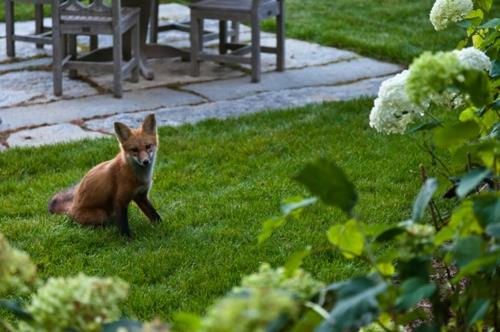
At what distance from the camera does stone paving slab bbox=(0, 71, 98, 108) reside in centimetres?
674

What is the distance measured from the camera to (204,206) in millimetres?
4695

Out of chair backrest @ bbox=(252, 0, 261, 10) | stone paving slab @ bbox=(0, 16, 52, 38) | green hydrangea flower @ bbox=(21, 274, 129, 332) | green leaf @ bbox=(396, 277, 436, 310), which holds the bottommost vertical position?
stone paving slab @ bbox=(0, 16, 52, 38)

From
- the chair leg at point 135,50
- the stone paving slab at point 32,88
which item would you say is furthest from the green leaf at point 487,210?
the chair leg at point 135,50

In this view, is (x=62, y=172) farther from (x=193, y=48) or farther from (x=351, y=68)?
(x=351, y=68)

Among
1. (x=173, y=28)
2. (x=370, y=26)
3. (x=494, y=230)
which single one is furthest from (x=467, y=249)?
(x=370, y=26)

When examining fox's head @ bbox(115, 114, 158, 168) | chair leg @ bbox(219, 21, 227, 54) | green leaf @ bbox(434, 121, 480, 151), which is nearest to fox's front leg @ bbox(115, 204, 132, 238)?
fox's head @ bbox(115, 114, 158, 168)

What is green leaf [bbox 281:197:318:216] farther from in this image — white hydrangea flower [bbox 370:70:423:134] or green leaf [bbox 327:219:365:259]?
white hydrangea flower [bbox 370:70:423:134]

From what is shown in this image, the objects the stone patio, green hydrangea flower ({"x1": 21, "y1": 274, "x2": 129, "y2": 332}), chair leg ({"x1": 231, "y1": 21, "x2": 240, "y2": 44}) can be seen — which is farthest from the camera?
chair leg ({"x1": 231, "y1": 21, "x2": 240, "y2": 44})

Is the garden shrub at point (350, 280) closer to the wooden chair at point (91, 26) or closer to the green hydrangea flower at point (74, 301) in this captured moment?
the green hydrangea flower at point (74, 301)

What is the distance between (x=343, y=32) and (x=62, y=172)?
172 inches

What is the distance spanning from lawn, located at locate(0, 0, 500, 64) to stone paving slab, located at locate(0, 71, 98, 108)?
2465 mm

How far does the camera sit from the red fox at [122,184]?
168 inches

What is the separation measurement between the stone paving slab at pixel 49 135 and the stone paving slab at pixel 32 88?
0.66 metres

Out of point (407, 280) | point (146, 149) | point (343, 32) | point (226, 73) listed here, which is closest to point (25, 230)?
point (146, 149)
